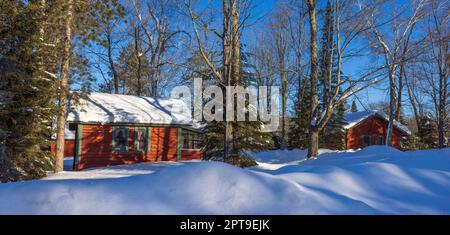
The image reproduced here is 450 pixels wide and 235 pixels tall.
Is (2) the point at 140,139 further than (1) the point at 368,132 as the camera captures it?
No

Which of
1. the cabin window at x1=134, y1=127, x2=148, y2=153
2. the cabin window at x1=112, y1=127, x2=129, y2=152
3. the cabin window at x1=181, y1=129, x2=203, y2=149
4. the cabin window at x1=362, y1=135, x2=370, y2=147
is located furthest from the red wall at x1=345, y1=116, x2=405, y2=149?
the cabin window at x1=112, y1=127, x2=129, y2=152

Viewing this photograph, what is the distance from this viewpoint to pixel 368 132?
2962 cm

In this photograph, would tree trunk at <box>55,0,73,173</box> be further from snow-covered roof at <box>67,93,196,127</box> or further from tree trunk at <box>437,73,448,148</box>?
tree trunk at <box>437,73,448,148</box>

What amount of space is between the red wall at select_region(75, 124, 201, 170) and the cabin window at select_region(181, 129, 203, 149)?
15.1 inches

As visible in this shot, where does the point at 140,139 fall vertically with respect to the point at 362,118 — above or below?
below

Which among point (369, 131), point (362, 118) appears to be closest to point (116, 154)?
point (362, 118)

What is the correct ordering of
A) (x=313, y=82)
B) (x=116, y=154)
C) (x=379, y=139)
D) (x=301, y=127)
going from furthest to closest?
(x=379, y=139)
(x=301, y=127)
(x=116, y=154)
(x=313, y=82)

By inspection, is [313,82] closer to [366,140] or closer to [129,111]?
[129,111]

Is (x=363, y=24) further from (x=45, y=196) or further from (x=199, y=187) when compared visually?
(x=45, y=196)

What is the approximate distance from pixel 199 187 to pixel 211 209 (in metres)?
0.39

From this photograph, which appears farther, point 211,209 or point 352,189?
point 352,189

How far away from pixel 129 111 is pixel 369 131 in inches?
880
